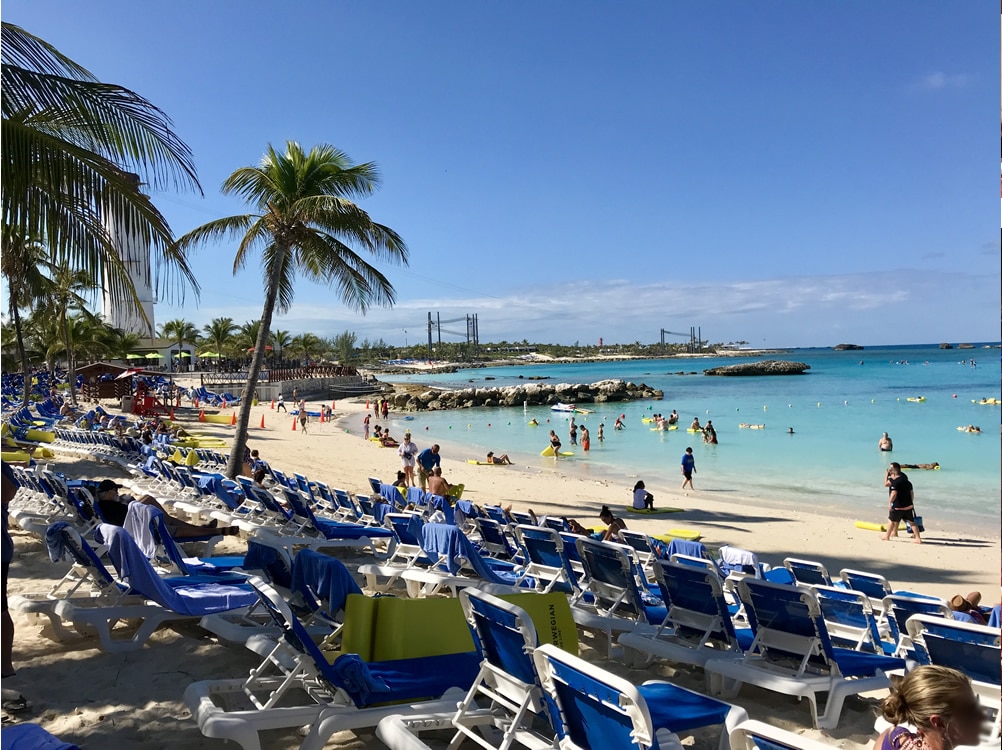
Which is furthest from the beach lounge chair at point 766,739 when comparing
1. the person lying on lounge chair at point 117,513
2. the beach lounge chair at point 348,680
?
the person lying on lounge chair at point 117,513

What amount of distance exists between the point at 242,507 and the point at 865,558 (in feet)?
27.4

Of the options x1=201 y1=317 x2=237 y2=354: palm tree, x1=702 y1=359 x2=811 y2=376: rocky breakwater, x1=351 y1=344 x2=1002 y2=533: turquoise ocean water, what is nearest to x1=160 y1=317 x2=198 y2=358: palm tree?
x1=201 y1=317 x2=237 y2=354: palm tree

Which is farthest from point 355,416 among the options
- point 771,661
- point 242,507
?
point 771,661

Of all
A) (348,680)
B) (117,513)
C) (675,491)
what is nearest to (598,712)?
(348,680)

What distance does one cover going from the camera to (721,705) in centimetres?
321

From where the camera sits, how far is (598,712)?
2471mm

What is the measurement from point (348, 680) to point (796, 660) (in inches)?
94.8

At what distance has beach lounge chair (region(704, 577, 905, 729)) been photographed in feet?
12.4

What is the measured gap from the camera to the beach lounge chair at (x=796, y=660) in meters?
3.79

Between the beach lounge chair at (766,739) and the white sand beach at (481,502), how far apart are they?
78.6 inches

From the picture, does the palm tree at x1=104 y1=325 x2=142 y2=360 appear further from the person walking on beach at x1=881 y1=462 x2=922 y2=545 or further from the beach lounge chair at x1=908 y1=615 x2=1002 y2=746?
the beach lounge chair at x1=908 y1=615 x2=1002 y2=746

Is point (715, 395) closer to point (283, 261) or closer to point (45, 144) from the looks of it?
point (283, 261)

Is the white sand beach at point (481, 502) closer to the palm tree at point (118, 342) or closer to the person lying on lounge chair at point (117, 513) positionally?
the person lying on lounge chair at point (117, 513)

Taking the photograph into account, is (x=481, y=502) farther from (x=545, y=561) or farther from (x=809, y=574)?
(x=809, y=574)
